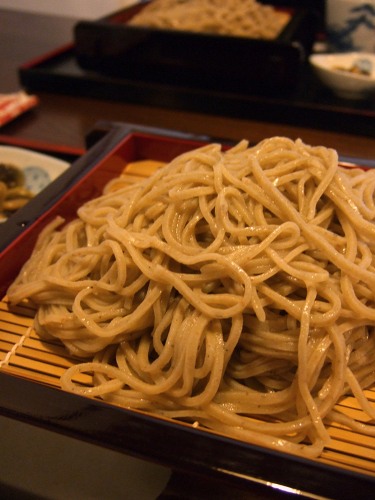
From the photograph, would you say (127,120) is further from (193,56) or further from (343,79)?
(343,79)

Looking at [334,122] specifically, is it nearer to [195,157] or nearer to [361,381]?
[195,157]

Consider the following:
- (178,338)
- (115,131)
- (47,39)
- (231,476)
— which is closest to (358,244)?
(178,338)

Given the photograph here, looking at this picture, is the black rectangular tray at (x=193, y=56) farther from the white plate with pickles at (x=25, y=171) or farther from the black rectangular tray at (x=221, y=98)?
the white plate with pickles at (x=25, y=171)

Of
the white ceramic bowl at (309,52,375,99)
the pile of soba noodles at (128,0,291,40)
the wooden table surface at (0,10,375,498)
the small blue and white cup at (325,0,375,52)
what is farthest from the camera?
the small blue and white cup at (325,0,375,52)

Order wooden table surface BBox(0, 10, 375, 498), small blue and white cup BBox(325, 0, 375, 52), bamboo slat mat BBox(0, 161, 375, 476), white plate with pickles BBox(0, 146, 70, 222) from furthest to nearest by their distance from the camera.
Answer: small blue and white cup BBox(325, 0, 375, 52), wooden table surface BBox(0, 10, 375, 498), white plate with pickles BBox(0, 146, 70, 222), bamboo slat mat BBox(0, 161, 375, 476)

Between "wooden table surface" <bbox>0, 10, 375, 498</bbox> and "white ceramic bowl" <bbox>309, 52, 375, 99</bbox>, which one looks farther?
"white ceramic bowl" <bbox>309, 52, 375, 99</bbox>

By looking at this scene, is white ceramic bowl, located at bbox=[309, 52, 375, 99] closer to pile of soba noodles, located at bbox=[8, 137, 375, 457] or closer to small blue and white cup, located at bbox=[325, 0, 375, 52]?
small blue and white cup, located at bbox=[325, 0, 375, 52]

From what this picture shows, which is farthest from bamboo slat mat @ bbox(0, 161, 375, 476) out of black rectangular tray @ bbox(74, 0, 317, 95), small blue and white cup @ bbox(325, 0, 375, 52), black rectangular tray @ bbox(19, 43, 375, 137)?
small blue and white cup @ bbox(325, 0, 375, 52)
